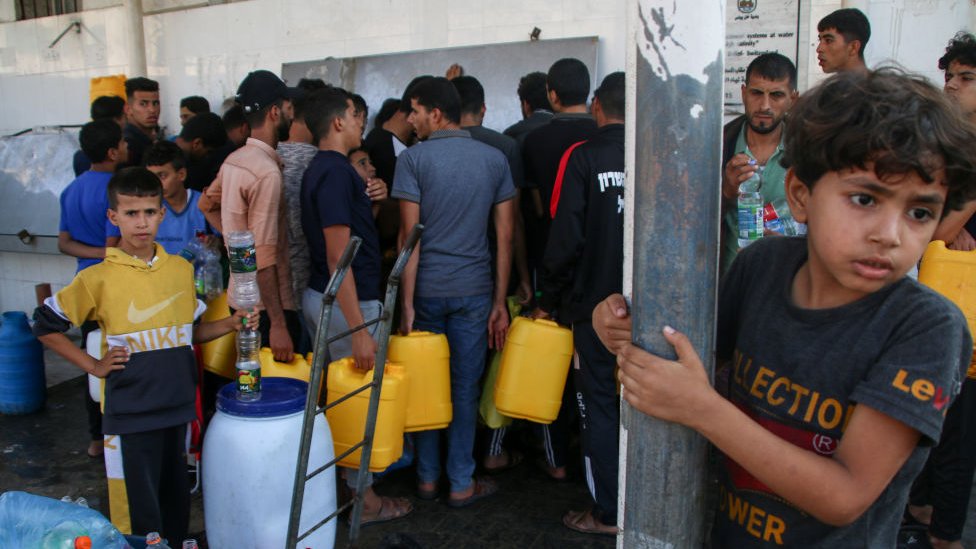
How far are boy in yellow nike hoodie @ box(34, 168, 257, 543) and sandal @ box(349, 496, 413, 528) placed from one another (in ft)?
3.18

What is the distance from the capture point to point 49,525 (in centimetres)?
225

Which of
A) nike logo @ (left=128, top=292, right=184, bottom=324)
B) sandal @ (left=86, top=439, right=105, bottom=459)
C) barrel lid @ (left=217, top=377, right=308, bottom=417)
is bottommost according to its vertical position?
sandal @ (left=86, top=439, right=105, bottom=459)

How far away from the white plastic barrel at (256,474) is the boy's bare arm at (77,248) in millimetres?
2014

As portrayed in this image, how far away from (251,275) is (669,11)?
2.55 meters

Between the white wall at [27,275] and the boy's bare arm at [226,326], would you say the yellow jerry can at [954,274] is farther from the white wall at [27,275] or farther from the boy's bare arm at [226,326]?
the white wall at [27,275]

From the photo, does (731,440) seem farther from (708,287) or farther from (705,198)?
(705,198)

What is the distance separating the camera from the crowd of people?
1.23 m

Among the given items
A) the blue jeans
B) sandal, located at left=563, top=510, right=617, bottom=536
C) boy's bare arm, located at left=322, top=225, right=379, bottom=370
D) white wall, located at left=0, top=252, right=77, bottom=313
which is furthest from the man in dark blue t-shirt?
white wall, located at left=0, top=252, right=77, bottom=313

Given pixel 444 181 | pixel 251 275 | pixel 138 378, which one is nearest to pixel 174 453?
pixel 138 378

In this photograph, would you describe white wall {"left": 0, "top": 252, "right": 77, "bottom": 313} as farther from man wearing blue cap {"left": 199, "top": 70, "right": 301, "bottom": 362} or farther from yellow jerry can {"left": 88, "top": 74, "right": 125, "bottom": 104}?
man wearing blue cap {"left": 199, "top": 70, "right": 301, "bottom": 362}

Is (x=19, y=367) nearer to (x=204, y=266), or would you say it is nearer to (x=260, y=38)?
(x=204, y=266)

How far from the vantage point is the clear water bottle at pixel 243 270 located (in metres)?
3.22

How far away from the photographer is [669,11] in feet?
4.08

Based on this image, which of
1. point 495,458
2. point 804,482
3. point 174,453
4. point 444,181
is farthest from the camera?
point 495,458
